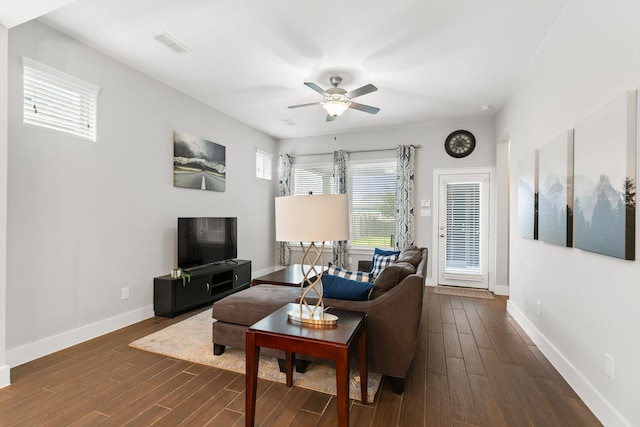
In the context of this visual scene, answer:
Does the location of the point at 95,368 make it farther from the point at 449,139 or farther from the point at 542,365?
the point at 449,139

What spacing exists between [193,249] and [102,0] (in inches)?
108

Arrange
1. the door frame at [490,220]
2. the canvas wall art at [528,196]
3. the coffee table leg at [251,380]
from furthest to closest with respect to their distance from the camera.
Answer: the door frame at [490,220] → the canvas wall art at [528,196] → the coffee table leg at [251,380]

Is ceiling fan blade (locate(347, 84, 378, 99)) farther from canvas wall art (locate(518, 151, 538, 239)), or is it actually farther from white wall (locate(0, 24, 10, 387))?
white wall (locate(0, 24, 10, 387))

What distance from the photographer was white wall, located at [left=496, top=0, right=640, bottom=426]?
1692 millimetres

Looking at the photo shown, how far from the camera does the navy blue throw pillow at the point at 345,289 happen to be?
7.59 ft

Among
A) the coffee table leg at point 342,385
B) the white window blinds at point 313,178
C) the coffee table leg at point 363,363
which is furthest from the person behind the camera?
the white window blinds at point 313,178

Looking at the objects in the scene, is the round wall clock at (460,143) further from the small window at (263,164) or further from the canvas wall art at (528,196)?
the small window at (263,164)

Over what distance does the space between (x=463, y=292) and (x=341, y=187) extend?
285 centimetres

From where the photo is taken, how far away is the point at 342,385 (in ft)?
5.29

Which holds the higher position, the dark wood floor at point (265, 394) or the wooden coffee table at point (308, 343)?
the wooden coffee table at point (308, 343)

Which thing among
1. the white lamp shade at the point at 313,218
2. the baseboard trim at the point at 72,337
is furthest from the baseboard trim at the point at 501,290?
the baseboard trim at the point at 72,337

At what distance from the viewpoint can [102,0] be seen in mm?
2441

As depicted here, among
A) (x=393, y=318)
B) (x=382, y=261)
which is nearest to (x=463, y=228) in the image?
(x=382, y=261)

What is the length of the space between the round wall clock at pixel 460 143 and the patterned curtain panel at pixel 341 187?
6.15 feet
